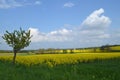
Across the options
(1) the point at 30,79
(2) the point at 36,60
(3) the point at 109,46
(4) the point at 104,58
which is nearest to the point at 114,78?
(1) the point at 30,79

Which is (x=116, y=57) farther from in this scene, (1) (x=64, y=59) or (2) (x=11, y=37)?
(2) (x=11, y=37)

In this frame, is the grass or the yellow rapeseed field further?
the yellow rapeseed field

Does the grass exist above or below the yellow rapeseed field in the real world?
below

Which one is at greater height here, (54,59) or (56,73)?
(54,59)

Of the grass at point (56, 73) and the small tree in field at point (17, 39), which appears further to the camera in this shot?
the small tree in field at point (17, 39)

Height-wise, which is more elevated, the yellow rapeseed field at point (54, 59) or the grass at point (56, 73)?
the yellow rapeseed field at point (54, 59)

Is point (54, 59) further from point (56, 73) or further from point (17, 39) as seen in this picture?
point (56, 73)

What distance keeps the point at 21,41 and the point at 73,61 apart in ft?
33.4

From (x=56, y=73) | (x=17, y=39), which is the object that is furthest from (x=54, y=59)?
Result: (x=56, y=73)

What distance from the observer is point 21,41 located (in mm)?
39688

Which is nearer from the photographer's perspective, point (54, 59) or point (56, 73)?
point (56, 73)

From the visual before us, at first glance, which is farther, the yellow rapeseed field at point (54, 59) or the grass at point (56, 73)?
the yellow rapeseed field at point (54, 59)

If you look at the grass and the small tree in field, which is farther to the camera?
the small tree in field

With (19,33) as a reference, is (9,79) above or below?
below
